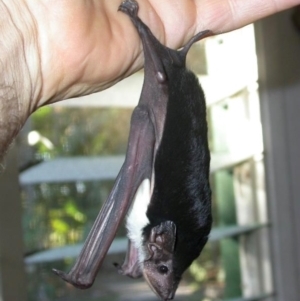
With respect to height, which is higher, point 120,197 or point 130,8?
point 130,8

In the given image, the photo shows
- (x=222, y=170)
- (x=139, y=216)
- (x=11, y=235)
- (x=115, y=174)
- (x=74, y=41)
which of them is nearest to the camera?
(x=74, y=41)

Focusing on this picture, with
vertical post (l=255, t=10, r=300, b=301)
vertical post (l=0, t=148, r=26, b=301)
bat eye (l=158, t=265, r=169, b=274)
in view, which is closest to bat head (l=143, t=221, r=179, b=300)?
bat eye (l=158, t=265, r=169, b=274)

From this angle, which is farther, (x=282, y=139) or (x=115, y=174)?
(x=282, y=139)

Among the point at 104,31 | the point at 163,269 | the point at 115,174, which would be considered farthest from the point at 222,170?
the point at 104,31

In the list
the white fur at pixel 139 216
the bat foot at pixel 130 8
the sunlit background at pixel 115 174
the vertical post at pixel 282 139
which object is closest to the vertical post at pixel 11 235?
the sunlit background at pixel 115 174

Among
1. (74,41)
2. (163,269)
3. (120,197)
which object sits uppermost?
(74,41)

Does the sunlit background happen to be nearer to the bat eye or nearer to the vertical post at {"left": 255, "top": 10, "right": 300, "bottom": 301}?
the vertical post at {"left": 255, "top": 10, "right": 300, "bottom": 301}

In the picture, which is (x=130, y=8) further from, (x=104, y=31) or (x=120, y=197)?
(x=120, y=197)

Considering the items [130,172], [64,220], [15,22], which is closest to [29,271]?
[64,220]

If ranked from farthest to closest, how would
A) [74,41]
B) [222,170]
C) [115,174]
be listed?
[222,170]
[115,174]
[74,41]
